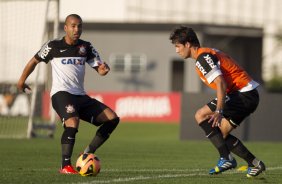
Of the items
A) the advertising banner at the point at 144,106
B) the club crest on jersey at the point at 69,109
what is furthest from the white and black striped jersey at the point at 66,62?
the advertising banner at the point at 144,106

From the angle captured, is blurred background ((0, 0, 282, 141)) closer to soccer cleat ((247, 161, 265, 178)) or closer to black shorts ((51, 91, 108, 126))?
black shorts ((51, 91, 108, 126))

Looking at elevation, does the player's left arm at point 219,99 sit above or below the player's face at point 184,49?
below

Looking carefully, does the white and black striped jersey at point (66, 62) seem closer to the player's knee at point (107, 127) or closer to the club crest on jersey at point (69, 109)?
the club crest on jersey at point (69, 109)

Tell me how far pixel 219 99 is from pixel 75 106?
230cm

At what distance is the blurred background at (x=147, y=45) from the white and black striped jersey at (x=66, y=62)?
1329 cm

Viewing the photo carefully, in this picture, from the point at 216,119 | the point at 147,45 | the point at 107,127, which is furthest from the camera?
the point at 147,45

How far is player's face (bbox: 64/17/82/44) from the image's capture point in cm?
1316

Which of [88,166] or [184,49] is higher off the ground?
[184,49]

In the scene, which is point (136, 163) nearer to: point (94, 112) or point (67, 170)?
point (94, 112)

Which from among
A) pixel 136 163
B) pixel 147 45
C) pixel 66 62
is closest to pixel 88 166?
pixel 66 62

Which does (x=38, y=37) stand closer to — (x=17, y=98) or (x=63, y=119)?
(x=17, y=98)

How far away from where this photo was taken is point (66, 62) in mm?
13430

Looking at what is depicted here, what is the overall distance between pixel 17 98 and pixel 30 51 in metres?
5.49

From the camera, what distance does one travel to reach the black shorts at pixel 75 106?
1316 centimetres
